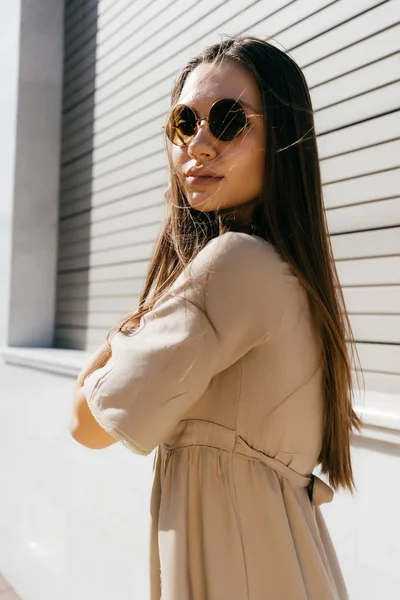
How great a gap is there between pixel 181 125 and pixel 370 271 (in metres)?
1.27

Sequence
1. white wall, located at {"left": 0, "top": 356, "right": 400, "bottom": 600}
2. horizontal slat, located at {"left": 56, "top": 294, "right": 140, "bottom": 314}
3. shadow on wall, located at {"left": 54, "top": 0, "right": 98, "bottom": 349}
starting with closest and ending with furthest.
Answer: white wall, located at {"left": 0, "top": 356, "right": 400, "bottom": 600}
horizontal slat, located at {"left": 56, "top": 294, "right": 140, "bottom": 314}
shadow on wall, located at {"left": 54, "top": 0, "right": 98, "bottom": 349}

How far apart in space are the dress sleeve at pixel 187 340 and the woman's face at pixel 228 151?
0.45 ft

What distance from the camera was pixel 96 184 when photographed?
176 inches

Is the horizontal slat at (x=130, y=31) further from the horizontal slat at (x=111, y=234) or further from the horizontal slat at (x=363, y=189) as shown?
the horizontal slat at (x=363, y=189)

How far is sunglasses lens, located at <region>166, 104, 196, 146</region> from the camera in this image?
110 cm

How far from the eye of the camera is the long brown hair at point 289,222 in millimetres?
1043

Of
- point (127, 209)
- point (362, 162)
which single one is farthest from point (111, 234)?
point (362, 162)

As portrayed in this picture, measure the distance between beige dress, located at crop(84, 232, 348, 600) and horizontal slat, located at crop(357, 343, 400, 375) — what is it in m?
1.05

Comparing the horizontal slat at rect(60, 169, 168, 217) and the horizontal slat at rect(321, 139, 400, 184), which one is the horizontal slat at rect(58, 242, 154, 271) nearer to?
the horizontal slat at rect(60, 169, 168, 217)

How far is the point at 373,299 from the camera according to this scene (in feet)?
6.98

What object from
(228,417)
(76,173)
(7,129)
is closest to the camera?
(228,417)

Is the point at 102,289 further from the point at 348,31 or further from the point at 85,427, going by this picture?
the point at 85,427

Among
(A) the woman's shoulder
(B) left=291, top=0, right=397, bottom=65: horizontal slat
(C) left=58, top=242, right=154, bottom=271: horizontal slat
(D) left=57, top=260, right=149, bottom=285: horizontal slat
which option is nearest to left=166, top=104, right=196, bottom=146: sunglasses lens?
(A) the woman's shoulder

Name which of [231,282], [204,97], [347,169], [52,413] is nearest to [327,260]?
[231,282]
